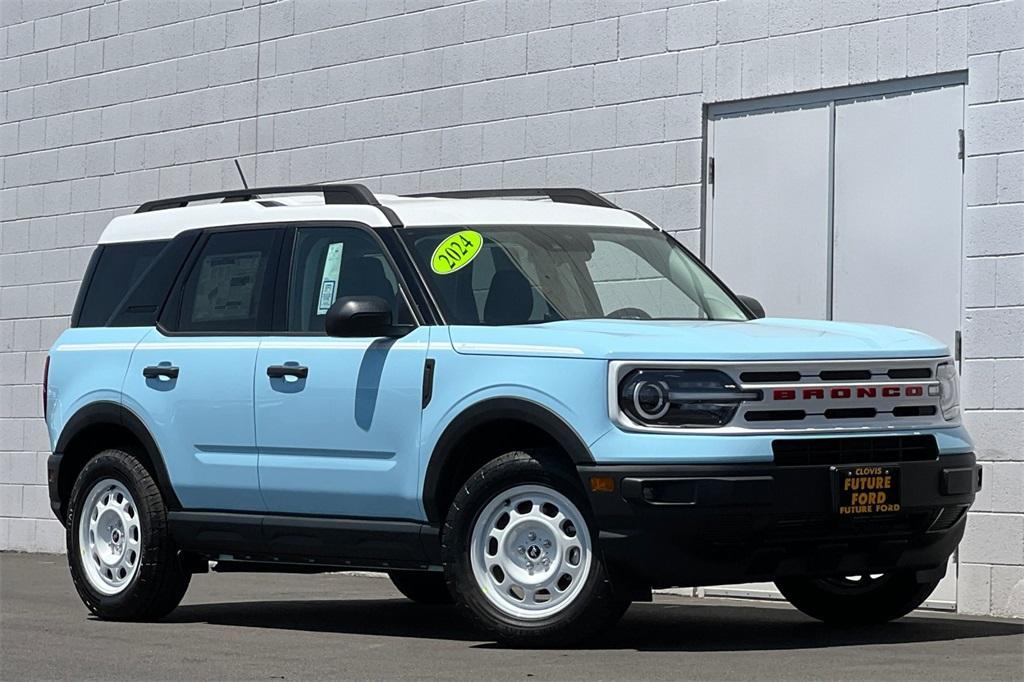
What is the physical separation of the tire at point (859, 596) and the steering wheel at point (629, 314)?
1.40 metres

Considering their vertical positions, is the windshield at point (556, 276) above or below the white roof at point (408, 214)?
below

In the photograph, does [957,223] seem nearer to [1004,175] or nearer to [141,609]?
[1004,175]

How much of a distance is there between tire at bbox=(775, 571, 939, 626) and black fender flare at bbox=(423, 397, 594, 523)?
5.47 feet

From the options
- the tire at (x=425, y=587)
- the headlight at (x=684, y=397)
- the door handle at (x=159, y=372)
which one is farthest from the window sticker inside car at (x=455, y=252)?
the tire at (x=425, y=587)

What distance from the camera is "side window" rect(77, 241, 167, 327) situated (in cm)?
1055

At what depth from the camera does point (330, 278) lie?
951 cm

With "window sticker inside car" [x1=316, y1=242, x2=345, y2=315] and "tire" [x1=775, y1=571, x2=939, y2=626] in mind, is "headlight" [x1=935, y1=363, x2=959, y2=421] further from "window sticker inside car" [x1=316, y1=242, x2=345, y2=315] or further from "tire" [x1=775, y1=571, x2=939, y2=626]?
"window sticker inside car" [x1=316, y1=242, x2=345, y2=315]

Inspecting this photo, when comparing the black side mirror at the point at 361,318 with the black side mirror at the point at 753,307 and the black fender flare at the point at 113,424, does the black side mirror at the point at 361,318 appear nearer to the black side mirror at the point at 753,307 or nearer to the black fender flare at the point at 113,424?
the black fender flare at the point at 113,424

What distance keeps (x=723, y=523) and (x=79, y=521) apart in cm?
404

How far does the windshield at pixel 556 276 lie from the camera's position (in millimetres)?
8938

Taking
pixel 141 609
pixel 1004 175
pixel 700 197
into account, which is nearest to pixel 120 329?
pixel 141 609

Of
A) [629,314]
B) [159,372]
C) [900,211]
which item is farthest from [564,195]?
[900,211]

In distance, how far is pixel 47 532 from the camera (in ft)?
56.1

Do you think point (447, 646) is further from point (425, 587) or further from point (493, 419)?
point (425, 587)
